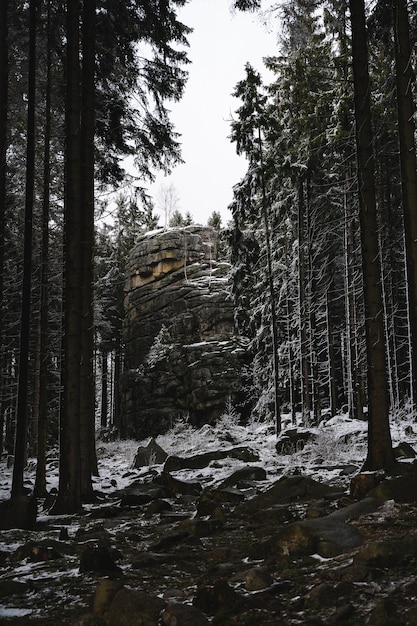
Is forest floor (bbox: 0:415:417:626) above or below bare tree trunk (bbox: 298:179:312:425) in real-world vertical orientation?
below

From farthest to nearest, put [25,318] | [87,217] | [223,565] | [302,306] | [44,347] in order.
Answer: [302,306] < [87,217] < [44,347] < [25,318] < [223,565]

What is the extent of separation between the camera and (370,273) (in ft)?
29.8

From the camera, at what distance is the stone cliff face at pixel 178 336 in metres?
31.2

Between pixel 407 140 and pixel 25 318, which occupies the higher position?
pixel 407 140

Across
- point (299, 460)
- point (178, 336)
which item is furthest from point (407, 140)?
point (178, 336)

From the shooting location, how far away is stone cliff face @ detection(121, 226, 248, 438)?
1227 inches

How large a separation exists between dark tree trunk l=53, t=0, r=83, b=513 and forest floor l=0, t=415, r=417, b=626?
0.69m

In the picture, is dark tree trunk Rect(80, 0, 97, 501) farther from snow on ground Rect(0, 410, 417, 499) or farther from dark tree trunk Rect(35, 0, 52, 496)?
snow on ground Rect(0, 410, 417, 499)

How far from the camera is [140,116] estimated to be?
1353 centimetres

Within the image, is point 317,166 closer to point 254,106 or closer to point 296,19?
point 254,106

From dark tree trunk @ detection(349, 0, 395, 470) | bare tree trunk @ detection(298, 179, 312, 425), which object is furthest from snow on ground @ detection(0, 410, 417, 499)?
bare tree trunk @ detection(298, 179, 312, 425)

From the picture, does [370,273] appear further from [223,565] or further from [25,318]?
[25,318]

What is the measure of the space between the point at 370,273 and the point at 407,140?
2493mm

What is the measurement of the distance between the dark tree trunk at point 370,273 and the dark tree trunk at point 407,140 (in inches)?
22.0
